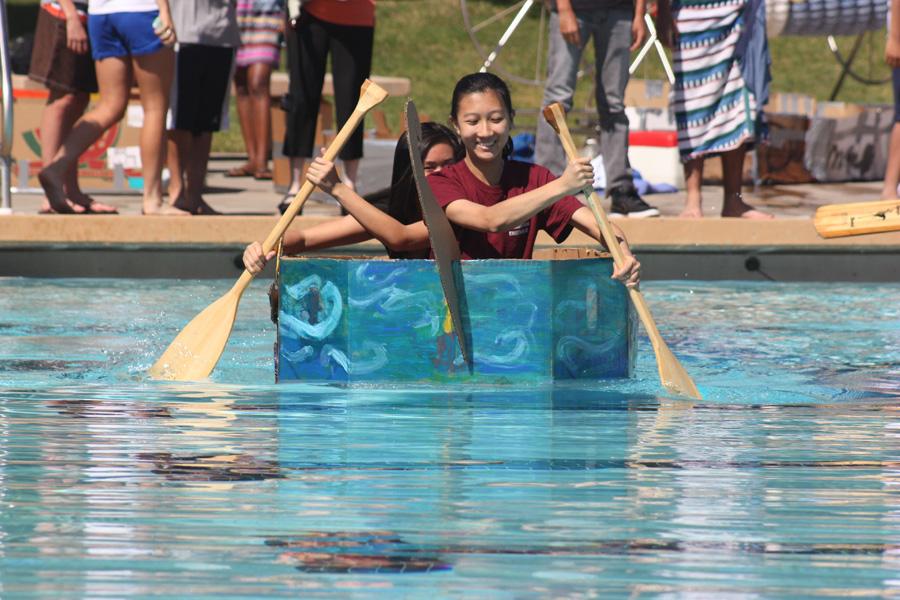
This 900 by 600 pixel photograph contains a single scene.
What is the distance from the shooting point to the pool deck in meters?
7.96

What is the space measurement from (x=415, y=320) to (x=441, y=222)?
0.99ft

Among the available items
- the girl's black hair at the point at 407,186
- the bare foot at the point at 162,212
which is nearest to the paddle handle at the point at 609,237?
the girl's black hair at the point at 407,186

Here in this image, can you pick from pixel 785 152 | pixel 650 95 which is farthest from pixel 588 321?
pixel 650 95

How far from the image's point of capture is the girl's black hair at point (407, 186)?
5547 mm

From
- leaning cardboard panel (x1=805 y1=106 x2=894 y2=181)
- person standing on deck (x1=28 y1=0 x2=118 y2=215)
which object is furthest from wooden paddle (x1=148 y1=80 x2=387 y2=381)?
leaning cardboard panel (x1=805 y1=106 x2=894 y2=181)

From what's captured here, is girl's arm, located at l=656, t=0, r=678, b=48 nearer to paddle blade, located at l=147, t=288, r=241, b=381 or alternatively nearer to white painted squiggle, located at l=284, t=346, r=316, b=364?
paddle blade, located at l=147, t=288, r=241, b=381

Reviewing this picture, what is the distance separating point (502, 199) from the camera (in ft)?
17.6

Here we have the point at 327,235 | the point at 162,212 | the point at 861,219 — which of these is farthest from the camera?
the point at 162,212

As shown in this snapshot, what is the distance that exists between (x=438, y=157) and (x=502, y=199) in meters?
0.53

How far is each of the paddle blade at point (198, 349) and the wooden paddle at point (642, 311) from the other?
45.1 inches

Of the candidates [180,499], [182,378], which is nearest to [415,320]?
[182,378]

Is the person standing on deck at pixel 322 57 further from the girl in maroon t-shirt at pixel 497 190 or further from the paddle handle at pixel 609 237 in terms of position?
the paddle handle at pixel 609 237

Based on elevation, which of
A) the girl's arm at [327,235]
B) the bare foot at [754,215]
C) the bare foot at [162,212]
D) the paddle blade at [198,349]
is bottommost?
the paddle blade at [198,349]

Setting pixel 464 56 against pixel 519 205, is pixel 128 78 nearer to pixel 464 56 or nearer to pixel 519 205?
pixel 519 205
